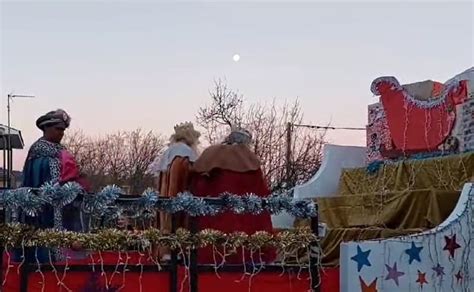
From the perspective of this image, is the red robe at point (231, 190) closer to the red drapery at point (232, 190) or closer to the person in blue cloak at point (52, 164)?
the red drapery at point (232, 190)

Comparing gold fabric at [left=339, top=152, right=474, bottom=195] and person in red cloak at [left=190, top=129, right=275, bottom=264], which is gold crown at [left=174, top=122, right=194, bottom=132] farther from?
gold fabric at [left=339, top=152, right=474, bottom=195]

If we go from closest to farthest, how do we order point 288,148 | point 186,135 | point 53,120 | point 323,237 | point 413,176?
1. point 53,120
2. point 186,135
3. point 323,237
4. point 413,176
5. point 288,148

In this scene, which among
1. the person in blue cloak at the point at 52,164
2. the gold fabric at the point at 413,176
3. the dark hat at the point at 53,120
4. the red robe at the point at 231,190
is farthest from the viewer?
the gold fabric at the point at 413,176

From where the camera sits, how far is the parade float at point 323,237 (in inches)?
209

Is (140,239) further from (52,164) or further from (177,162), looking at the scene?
(177,162)

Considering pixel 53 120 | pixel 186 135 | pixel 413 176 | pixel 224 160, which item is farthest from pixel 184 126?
pixel 413 176

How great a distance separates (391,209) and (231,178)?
2.34 meters

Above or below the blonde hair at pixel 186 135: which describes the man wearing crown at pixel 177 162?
below

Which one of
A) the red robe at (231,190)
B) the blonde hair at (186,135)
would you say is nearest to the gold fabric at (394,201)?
the red robe at (231,190)

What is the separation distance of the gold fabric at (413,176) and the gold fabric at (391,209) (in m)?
0.35

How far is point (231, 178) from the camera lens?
7242mm

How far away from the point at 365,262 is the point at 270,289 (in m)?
1.05

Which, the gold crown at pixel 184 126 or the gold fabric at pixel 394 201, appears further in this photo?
the gold fabric at pixel 394 201

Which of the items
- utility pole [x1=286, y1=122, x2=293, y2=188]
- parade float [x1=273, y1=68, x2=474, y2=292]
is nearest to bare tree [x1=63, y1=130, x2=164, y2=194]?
utility pole [x1=286, y1=122, x2=293, y2=188]
